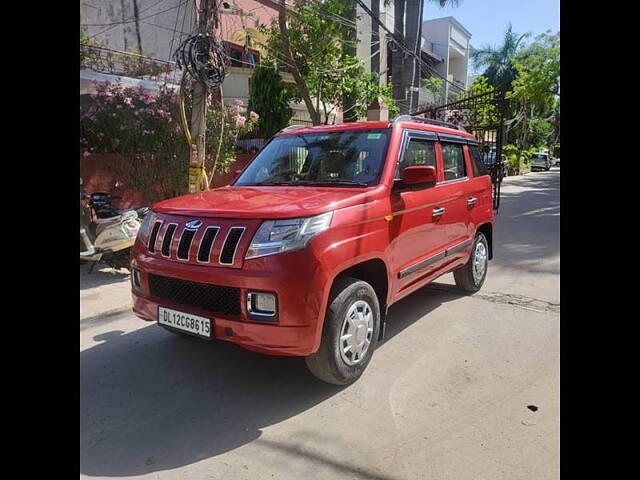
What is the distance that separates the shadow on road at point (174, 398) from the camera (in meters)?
2.82

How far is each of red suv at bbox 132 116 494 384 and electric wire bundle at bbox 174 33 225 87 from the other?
2838mm

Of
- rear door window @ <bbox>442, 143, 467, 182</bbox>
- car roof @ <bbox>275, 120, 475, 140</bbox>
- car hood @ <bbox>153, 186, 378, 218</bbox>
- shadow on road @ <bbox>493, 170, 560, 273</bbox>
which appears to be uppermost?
car roof @ <bbox>275, 120, 475, 140</bbox>

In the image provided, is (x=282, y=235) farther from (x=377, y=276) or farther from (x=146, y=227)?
(x=146, y=227)

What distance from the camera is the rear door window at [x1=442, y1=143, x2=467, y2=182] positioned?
16.5 feet

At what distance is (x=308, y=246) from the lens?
120 inches

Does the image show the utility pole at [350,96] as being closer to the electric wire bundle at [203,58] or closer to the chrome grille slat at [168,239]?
the electric wire bundle at [203,58]

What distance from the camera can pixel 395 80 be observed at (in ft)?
62.9

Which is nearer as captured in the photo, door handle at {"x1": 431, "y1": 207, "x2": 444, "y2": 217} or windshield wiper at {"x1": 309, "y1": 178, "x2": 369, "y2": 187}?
windshield wiper at {"x1": 309, "y1": 178, "x2": 369, "y2": 187}

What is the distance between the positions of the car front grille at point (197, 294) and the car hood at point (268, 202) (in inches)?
19.0

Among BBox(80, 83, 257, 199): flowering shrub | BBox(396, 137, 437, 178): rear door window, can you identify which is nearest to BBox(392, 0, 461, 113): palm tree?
BBox(80, 83, 257, 199): flowering shrub

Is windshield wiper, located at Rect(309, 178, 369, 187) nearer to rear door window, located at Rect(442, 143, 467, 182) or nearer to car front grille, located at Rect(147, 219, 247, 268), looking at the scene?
car front grille, located at Rect(147, 219, 247, 268)

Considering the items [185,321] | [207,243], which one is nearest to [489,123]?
[207,243]
